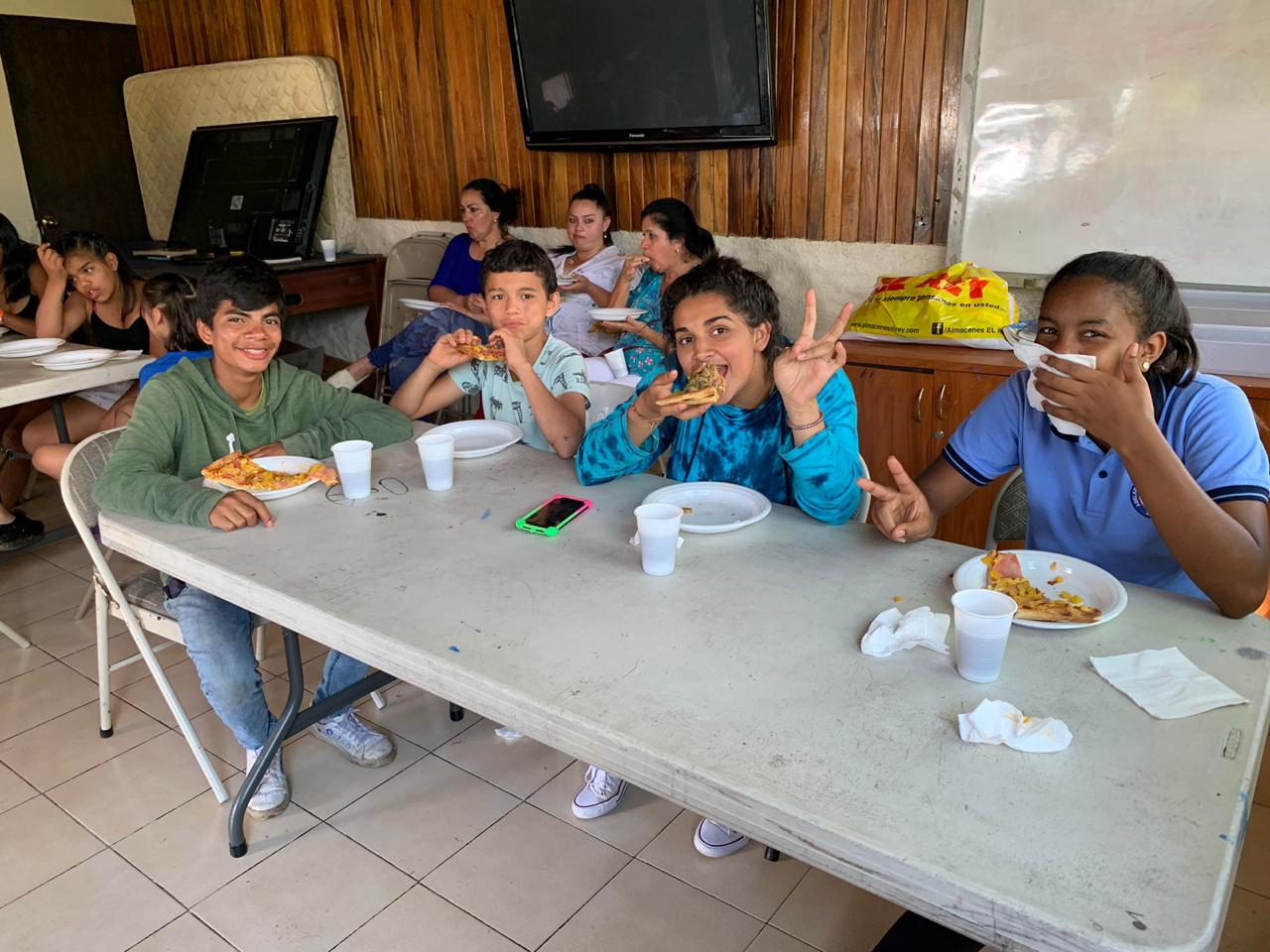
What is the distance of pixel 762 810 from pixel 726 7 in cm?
360

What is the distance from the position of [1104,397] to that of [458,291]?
386cm

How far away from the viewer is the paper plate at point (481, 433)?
2266 mm

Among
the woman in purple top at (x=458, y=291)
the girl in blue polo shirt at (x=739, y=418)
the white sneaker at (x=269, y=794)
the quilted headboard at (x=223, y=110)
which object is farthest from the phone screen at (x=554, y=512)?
the quilted headboard at (x=223, y=110)

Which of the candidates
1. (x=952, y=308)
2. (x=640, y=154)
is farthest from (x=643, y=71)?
(x=952, y=308)

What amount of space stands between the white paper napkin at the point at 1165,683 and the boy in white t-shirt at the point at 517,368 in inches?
53.1

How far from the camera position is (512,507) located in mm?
1858

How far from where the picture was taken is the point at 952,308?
3361 mm

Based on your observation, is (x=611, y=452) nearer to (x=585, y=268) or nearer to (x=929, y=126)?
(x=929, y=126)

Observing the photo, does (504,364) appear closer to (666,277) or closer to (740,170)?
(666,277)

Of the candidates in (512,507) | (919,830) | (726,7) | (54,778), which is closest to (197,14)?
(726,7)

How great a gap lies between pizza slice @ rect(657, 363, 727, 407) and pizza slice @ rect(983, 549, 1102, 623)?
0.57m

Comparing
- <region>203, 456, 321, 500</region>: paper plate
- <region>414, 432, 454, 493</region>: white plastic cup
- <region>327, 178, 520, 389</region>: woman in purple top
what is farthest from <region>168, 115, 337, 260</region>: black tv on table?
<region>414, 432, 454, 493</region>: white plastic cup

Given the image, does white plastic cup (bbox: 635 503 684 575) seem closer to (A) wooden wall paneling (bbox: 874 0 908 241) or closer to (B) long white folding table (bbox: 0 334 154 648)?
(B) long white folding table (bbox: 0 334 154 648)

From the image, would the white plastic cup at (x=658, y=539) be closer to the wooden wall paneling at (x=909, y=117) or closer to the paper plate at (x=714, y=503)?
the paper plate at (x=714, y=503)
